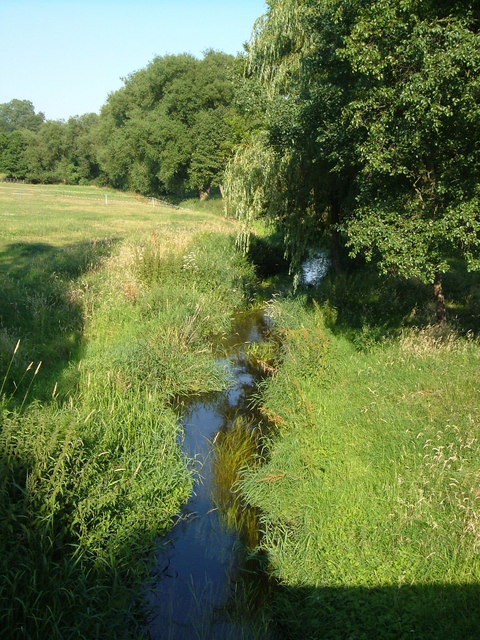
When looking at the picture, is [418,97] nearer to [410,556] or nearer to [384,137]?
[384,137]

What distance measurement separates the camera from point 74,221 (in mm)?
32531

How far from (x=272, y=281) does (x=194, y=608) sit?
15.5 meters

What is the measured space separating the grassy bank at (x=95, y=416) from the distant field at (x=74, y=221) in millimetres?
5341

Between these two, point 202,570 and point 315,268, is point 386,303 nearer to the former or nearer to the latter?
point 315,268

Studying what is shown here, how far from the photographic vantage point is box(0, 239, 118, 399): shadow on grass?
9.03m

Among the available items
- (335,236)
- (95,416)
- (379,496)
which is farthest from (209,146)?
(379,496)

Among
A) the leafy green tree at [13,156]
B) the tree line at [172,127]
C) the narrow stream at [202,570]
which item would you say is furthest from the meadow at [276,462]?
the leafy green tree at [13,156]

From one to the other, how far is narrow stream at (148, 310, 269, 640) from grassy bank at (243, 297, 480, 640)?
0.44 m

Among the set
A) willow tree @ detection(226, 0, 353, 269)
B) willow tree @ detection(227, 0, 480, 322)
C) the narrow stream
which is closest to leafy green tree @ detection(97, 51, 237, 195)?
willow tree @ detection(226, 0, 353, 269)

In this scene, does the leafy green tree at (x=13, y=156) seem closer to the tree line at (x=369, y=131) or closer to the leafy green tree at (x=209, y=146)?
the leafy green tree at (x=209, y=146)

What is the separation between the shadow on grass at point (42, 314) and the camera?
903cm

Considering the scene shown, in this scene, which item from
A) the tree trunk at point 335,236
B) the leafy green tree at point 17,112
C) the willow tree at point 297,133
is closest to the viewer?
the willow tree at point 297,133

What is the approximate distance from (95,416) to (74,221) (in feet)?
91.3

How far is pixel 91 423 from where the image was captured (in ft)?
22.8
